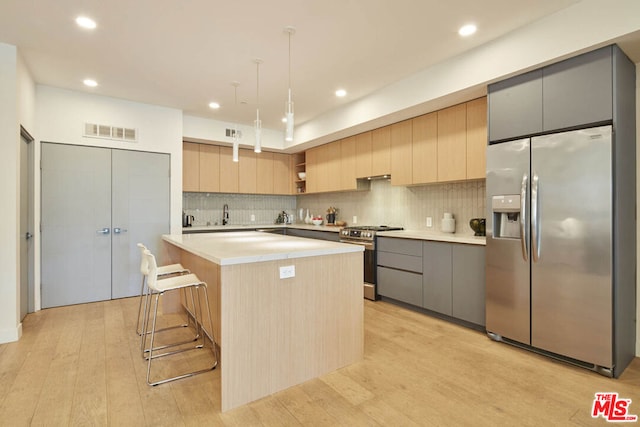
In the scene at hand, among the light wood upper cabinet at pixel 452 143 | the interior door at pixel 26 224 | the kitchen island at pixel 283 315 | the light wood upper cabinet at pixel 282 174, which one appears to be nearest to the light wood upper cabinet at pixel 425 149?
the light wood upper cabinet at pixel 452 143

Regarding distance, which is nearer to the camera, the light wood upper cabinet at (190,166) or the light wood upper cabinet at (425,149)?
the light wood upper cabinet at (425,149)

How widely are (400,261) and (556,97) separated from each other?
85.2 inches

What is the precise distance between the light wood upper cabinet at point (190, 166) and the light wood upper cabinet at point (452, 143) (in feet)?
12.2

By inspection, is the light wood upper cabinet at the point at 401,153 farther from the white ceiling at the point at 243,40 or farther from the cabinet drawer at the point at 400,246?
the cabinet drawer at the point at 400,246

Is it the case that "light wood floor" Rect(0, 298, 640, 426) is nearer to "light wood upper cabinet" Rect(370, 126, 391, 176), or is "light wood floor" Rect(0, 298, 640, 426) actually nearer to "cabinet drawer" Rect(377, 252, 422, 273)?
"cabinet drawer" Rect(377, 252, 422, 273)

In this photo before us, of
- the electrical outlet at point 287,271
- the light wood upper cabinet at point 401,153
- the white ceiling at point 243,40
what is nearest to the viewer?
the electrical outlet at point 287,271

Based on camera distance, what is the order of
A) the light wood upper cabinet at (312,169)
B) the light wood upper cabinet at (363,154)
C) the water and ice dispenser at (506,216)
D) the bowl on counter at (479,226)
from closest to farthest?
the water and ice dispenser at (506,216), the bowl on counter at (479,226), the light wood upper cabinet at (363,154), the light wood upper cabinet at (312,169)

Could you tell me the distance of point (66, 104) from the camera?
3.94 meters

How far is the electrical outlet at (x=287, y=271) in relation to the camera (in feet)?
7.01

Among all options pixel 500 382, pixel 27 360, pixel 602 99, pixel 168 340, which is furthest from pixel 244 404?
pixel 602 99

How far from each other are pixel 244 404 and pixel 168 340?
4.49 feet

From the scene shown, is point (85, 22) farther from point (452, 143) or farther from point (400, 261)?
point (400, 261)

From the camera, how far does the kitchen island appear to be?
1946 mm

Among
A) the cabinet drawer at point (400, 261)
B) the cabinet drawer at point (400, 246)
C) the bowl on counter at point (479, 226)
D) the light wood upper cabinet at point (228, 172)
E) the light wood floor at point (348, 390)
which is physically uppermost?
the light wood upper cabinet at point (228, 172)
